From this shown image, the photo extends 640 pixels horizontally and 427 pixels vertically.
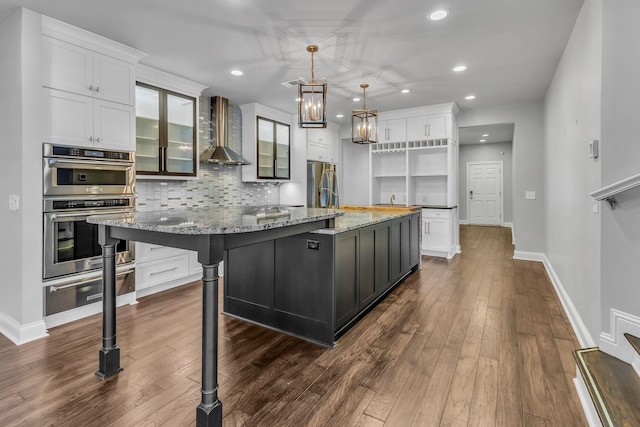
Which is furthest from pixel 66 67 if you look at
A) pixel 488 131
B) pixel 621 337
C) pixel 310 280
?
pixel 488 131

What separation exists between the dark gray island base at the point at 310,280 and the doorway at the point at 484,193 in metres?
8.32

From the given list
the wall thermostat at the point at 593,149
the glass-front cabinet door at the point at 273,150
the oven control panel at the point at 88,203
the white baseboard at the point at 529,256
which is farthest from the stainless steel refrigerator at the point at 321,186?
the wall thermostat at the point at 593,149

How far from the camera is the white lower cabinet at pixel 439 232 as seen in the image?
5.67m

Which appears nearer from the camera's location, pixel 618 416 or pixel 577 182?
pixel 618 416

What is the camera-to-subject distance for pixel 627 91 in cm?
179

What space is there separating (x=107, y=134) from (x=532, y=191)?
614cm

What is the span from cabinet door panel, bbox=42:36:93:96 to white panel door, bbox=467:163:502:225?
33.4 feet

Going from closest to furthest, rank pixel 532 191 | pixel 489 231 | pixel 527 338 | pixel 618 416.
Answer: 1. pixel 618 416
2. pixel 527 338
3. pixel 532 191
4. pixel 489 231

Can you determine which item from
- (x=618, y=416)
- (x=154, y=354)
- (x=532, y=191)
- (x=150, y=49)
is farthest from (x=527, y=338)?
(x=150, y=49)

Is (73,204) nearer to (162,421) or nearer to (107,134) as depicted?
(107,134)

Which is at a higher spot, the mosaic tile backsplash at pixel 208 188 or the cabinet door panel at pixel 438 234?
the mosaic tile backsplash at pixel 208 188

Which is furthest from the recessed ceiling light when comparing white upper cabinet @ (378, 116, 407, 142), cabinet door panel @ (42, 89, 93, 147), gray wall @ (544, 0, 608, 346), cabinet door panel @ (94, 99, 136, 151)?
white upper cabinet @ (378, 116, 407, 142)

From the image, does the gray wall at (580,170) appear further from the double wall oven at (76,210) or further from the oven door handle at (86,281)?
the oven door handle at (86,281)

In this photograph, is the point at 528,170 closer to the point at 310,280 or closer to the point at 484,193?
the point at 310,280
